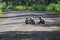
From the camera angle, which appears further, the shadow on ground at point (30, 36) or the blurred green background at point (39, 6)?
the blurred green background at point (39, 6)

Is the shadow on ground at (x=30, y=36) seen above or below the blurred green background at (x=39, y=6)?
above

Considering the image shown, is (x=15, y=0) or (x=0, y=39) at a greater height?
A: (x=0, y=39)

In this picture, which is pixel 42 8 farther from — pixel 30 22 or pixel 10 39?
pixel 10 39

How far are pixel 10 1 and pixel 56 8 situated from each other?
53.1 m

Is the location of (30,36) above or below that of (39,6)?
above

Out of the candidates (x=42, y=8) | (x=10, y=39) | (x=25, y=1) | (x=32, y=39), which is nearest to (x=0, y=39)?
(x=10, y=39)

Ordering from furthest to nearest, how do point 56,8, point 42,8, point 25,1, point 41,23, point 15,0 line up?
point 15,0
point 25,1
point 42,8
point 56,8
point 41,23

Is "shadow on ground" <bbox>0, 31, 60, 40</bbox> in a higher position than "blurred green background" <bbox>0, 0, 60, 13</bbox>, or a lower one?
higher

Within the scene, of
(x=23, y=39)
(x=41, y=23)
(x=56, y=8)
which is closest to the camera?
(x=23, y=39)

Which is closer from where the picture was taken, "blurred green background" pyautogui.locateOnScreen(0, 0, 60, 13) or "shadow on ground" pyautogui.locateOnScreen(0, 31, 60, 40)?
"shadow on ground" pyautogui.locateOnScreen(0, 31, 60, 40)

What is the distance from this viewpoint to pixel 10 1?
97438 mm

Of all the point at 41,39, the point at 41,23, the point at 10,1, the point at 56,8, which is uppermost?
the point at 41,39

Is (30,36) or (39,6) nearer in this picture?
(30,36)

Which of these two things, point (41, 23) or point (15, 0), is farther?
point (15, 0)
